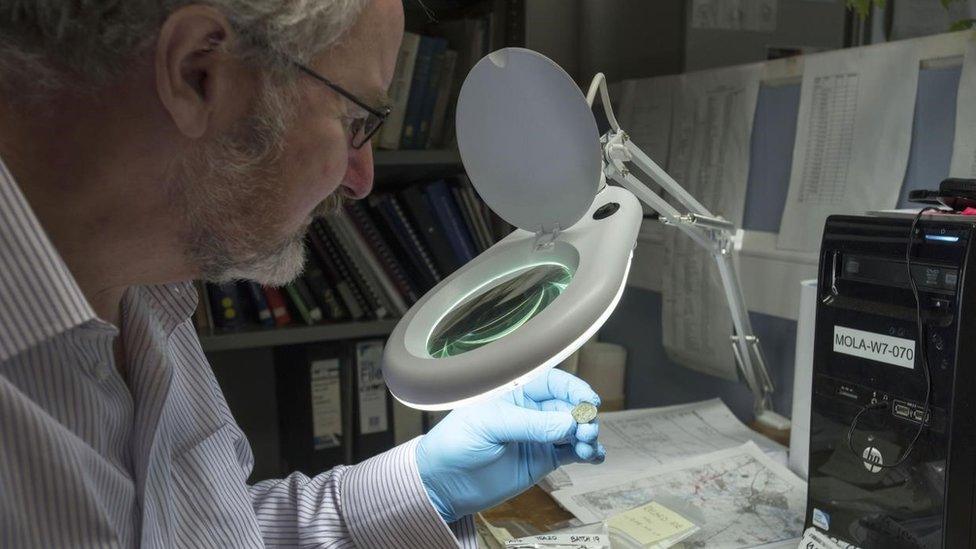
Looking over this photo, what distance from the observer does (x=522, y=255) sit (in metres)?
0.74

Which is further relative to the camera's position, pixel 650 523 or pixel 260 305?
pixel 260 305

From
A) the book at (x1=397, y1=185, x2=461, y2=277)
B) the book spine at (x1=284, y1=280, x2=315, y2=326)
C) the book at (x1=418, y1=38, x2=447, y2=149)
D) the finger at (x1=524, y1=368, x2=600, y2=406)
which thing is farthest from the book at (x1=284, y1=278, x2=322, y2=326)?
the finger at (x1=524, y1=368, x2=600, y2=406)

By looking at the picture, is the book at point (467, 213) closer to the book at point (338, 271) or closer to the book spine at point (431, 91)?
the book spine at point (431, 91)

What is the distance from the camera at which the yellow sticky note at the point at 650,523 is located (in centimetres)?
87

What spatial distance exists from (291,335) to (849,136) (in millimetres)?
984

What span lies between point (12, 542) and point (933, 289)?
796mm

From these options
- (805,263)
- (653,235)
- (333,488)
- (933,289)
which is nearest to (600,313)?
(933,289)

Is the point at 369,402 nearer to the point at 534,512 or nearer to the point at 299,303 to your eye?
the point at 299,303

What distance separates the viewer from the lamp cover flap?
0.66m

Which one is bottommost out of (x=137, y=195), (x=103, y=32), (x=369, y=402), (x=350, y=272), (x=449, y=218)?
(x=369, y=402)

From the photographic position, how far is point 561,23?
1.65 m

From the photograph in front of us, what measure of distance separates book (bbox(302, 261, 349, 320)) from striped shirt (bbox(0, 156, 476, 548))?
551 millimetres

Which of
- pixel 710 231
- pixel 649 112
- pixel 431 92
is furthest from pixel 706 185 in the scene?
pixel 431 92

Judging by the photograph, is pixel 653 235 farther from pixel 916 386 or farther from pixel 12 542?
pixel 12 542
